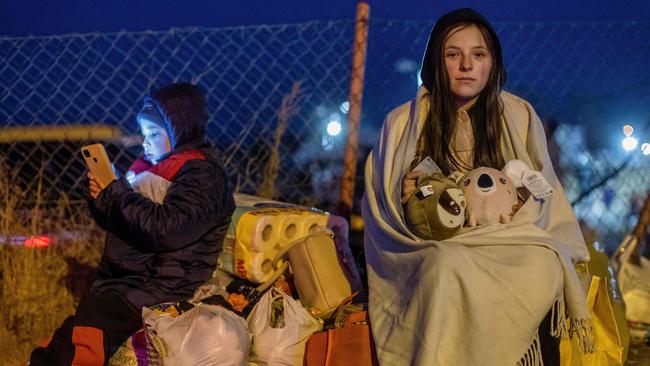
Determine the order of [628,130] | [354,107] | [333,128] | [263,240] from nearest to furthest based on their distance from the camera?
[263,240] → [354,107] → [333,128] → [628,130]

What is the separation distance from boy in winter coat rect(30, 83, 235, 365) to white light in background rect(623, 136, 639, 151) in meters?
2.88

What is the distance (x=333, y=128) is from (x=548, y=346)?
2173 mm

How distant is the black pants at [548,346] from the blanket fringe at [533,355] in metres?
0.18

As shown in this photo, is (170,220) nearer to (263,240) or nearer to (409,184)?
(263,240)

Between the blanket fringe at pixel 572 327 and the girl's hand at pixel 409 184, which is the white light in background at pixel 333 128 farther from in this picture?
the blanket fringe at pixel 572 327

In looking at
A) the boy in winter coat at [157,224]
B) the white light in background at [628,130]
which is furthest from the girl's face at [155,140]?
the white light in background at [628,130]

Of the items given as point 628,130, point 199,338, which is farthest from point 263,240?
point 628,130

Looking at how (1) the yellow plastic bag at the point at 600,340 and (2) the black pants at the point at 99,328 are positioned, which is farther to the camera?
(2) the black pants at the point at 99,328

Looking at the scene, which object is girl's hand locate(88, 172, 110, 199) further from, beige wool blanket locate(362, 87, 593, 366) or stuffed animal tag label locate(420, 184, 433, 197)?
stuffed animal tag label locate(420, 184, 433, 197)

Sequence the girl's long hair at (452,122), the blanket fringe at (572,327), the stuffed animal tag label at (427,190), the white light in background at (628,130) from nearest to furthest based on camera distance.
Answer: the blanket fringe at (572,327) < the stuffed animal tag label at (427,190) < the girl's long hair at (452,122) < the white light in background at (628,130)

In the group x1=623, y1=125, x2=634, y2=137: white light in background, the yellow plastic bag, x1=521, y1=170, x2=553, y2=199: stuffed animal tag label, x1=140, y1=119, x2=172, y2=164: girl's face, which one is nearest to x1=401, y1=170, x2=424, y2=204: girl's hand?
x1=521, y1=170, x2=553, y2=199: stuffed animal tag label

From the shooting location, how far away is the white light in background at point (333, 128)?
4879 millimetres

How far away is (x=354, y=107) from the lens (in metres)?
4.78

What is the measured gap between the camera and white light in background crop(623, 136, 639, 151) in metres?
5.21
